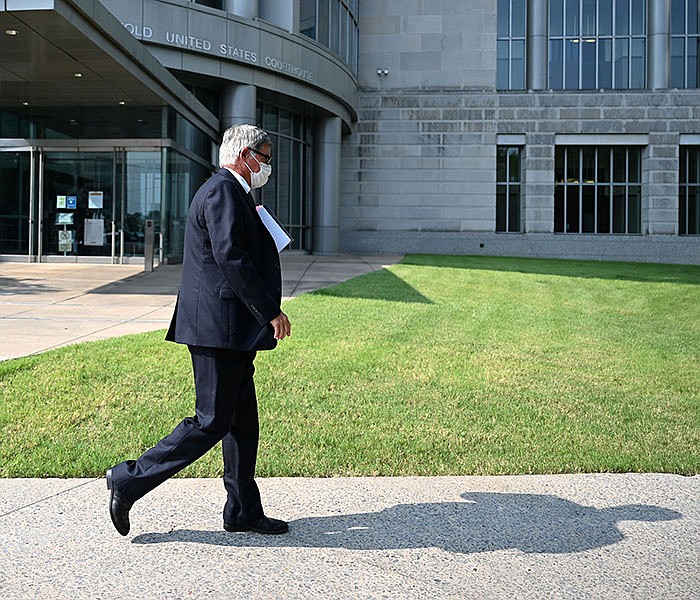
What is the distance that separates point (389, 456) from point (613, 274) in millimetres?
17436

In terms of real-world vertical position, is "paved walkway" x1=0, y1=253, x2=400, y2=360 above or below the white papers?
below

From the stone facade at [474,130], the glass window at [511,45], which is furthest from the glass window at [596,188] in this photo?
the glass window at [511,45]

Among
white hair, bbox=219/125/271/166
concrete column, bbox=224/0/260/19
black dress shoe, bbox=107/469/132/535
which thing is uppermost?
concrete column, bbox=224/0/260/19

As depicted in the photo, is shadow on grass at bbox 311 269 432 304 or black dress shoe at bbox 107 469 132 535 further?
shadow on grass at bbox 311 269 432 304

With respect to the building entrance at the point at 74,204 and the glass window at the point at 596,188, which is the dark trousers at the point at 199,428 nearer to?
the building entrance at the point at 74,204

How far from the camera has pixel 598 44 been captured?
3578 cm

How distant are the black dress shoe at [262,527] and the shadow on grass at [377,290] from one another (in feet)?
31.7

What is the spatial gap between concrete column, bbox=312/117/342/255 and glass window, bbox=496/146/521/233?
7241mm

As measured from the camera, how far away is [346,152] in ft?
118

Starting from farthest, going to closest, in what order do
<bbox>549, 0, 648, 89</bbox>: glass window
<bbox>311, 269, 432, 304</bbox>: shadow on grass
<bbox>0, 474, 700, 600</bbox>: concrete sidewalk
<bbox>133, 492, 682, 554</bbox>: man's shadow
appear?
<bbox>549, 0, 648, 89</bbox>: glass window, <bbox>311, 269, 432, 304</bbox>: shadow on grass, <bbox>133, 492, 682, 554</bbox>: man's shadow, <bbox>0, 474, 700, 600</bbox>: concrete sidewalk

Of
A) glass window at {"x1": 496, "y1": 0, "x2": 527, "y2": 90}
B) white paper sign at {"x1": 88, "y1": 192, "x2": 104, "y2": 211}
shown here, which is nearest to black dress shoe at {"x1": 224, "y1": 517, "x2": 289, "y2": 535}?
white paper sign at {"x1": 88, "y1": 192, "x2": 104, "y2": 211}

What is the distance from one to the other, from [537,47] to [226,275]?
113ft

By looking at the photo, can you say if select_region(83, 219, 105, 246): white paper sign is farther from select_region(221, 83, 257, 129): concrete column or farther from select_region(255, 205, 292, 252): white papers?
select_region(255, 205, 292, 252): white papers

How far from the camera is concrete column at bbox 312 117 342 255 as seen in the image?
1287 inches
